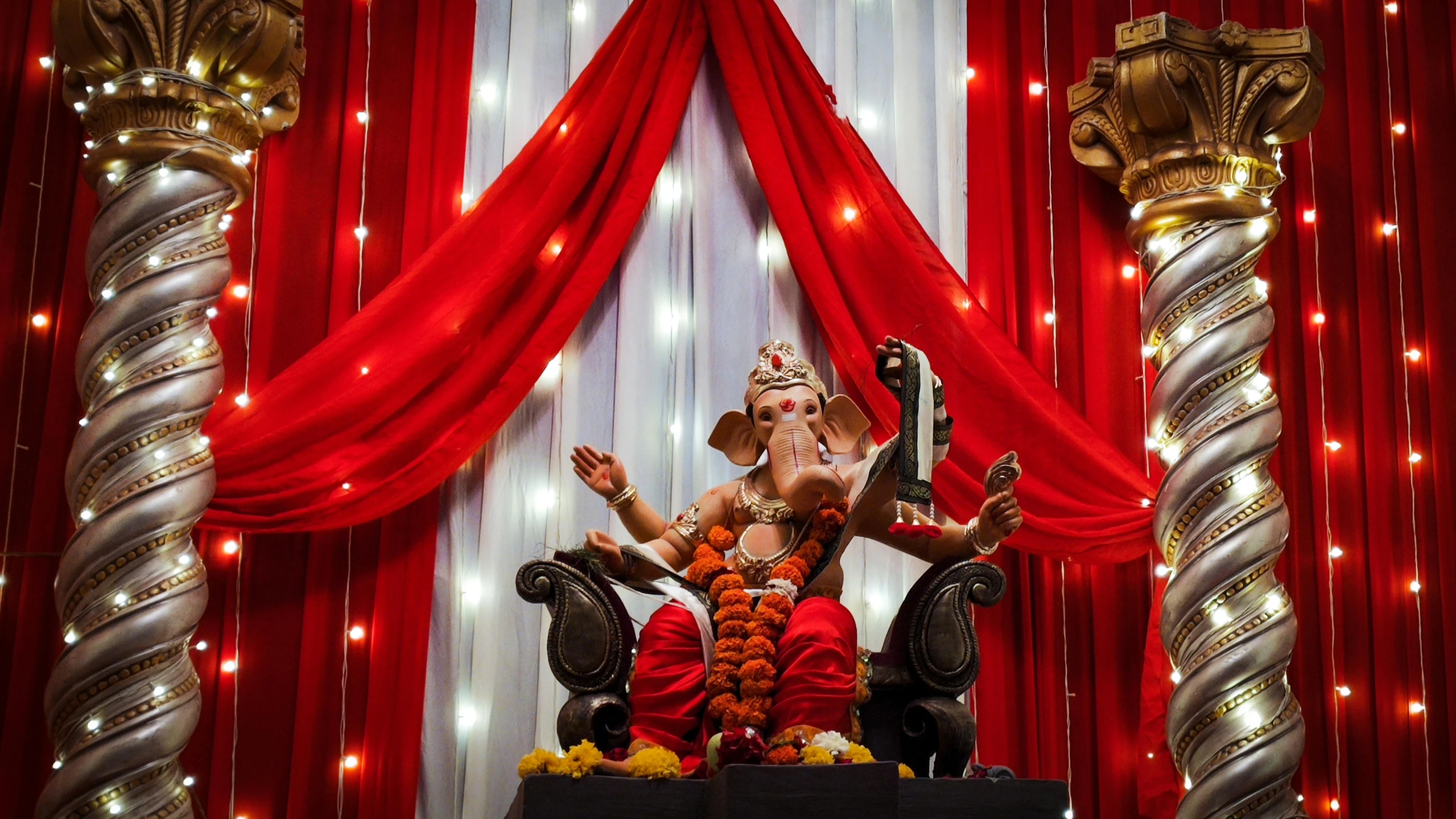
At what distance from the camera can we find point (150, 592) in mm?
3564

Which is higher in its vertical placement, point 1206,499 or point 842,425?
point 842,425

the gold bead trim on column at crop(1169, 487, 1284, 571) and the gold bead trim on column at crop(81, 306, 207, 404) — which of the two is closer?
the gold bead trim on column at crop(81, 306, 207, 404)

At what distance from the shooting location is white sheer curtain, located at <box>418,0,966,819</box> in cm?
422

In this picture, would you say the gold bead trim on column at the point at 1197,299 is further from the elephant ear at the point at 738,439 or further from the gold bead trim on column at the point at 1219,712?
the elephant ear at the point at 738,439

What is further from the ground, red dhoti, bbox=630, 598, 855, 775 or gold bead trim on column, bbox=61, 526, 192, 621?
gold bead trim on column, bbox=61, 526, 192, 621

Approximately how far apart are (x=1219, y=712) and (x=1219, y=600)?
282mm

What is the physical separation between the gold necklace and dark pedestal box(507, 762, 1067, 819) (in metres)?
0.80

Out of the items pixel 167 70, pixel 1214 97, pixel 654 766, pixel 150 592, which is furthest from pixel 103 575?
pixel 1214 97

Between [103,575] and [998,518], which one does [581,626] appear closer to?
[998,518]

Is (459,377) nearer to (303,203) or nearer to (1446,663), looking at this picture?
(303,203)

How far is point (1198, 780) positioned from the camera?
3.75 m

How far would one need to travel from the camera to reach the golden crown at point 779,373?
392 centimetres

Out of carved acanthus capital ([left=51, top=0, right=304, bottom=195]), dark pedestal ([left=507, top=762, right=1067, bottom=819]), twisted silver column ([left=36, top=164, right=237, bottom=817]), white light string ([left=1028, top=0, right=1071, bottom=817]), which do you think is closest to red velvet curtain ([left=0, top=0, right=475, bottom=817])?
twisted silver column ([left=36, top=164, right=237, bottom=817])

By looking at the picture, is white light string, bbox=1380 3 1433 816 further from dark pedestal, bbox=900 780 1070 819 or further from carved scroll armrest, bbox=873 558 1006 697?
dark pedestal, bbox=900 780 1070 819
